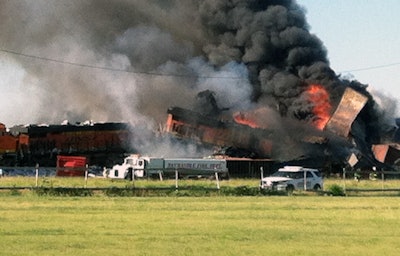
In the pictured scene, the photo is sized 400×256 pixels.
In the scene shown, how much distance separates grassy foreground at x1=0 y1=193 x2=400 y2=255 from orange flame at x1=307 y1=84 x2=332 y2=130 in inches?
1605

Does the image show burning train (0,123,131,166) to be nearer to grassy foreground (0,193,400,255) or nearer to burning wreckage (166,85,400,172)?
burning wreckage (166,85,400,172)

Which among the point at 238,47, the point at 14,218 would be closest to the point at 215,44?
the point at 238,47

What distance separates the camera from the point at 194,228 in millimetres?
18094

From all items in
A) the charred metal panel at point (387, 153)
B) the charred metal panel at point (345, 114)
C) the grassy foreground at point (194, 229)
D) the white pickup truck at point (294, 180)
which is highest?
the charred metal panel at point (345, 114)

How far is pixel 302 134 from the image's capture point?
221 ft

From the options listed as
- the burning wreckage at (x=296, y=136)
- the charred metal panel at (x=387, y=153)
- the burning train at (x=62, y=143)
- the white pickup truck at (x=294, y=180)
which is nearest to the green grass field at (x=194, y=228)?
the white pickup truck at (x=294, y=180)

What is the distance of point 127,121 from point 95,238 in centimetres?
6013

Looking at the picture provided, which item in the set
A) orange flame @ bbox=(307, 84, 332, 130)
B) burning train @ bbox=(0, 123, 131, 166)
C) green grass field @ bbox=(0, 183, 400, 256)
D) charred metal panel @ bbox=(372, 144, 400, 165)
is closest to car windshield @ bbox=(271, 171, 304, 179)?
green grass field @ bbox=(0, 183, 400, 256)

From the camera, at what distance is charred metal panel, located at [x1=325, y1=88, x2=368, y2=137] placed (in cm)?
6662

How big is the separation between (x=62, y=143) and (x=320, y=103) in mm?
22658

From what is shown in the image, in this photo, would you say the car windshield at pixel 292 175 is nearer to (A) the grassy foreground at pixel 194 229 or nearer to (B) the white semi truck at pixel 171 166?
(B) the white semi truck at pixel 171 166

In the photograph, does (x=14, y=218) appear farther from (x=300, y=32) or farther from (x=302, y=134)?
(x=300, y=32)

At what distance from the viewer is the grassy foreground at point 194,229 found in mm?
14172

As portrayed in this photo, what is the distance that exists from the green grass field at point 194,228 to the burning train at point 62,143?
128 feet
